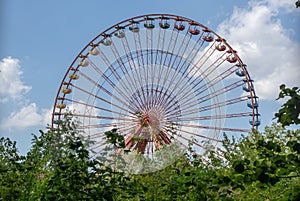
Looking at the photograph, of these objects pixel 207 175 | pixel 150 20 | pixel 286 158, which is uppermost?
pixel 150 20

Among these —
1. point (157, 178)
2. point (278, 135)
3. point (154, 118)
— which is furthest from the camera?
point (154, 118)

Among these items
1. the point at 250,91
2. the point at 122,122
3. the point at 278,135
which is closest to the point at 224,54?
the point at 250,91

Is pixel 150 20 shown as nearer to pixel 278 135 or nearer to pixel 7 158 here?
pixel 278 135

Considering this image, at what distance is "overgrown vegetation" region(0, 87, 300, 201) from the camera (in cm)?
192

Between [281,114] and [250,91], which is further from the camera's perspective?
[250,91]

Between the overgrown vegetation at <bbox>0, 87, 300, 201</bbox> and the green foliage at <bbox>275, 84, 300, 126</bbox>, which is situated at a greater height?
the green foliage at <bbox>275, 84, 300, 126</bbox>

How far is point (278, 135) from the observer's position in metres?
9.62

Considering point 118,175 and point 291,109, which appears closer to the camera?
point 291,109

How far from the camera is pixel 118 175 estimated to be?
3.32m

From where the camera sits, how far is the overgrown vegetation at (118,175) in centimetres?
192

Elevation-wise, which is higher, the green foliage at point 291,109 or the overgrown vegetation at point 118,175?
the green foliage at point 291,109

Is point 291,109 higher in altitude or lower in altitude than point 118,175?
higher

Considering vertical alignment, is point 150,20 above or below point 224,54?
above

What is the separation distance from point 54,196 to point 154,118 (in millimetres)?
13868
